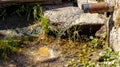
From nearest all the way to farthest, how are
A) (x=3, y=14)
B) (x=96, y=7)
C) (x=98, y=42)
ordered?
(x=96, y=7) → (x=98, y=42) → (x=3, y=14)

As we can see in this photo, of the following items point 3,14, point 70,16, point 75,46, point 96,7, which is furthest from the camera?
point 3,14

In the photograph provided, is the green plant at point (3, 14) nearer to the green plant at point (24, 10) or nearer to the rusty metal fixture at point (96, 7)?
the green plant at point (24, 10)

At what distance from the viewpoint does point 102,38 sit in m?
4.80

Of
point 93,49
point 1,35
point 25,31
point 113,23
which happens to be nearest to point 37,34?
point 25,31

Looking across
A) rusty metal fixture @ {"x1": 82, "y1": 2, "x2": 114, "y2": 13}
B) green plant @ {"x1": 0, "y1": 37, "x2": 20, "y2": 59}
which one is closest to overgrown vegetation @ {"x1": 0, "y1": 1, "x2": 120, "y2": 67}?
green plant @ {"x1": 0, "y1": 37, "x2": 20, "y2": 59}

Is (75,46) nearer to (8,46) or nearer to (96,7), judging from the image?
(96,7)

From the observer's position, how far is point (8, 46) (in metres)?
4.85

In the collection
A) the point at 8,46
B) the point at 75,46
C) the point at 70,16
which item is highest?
the point at 70,16

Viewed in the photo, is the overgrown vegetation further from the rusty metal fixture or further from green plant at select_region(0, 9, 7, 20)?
green plant at select_region(0, 9, 7, 20)

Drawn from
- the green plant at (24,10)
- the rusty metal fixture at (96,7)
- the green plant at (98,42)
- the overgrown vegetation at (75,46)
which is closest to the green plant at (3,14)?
the green plant at (24,10)

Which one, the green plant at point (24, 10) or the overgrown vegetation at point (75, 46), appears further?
the green plant at point (24, 10)

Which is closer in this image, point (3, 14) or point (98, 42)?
point (98, 42)

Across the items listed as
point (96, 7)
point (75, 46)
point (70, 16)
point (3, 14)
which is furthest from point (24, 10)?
point (96, 7)

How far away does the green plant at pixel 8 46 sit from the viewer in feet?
15.7
